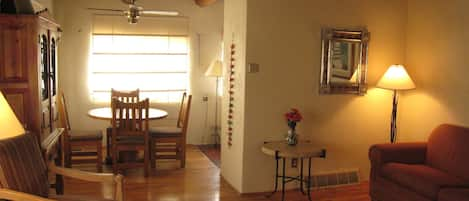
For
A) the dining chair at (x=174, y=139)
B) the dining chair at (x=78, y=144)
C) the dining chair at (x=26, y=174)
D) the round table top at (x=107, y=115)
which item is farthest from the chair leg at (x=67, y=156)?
the dining chair at (x=26, y=174)

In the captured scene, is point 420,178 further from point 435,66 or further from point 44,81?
point 44,81

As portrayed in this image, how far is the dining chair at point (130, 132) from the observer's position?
493 cm

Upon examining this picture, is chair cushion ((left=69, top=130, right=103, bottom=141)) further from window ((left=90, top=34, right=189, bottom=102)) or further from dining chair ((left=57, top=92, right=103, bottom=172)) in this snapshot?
window ((left=90, top=34, right=189, bottom=102))

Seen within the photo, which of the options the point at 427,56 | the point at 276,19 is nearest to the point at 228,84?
the point at 276,19

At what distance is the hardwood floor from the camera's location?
14.1 feet

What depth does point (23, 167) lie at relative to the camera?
2.65 metres

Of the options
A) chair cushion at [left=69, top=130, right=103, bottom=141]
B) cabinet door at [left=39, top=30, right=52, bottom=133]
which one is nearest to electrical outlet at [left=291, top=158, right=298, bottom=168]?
chair cushion at [left=69, top=130, right=103, bottom=141]

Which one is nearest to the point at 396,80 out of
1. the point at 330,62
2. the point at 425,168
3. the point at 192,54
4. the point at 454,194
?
the point at 330,62

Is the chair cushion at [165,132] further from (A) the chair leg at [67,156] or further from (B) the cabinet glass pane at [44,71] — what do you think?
(B) the cabinet glass pane at [44,71]

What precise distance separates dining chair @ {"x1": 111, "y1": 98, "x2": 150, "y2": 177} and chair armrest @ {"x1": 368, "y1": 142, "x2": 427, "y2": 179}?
247 cm

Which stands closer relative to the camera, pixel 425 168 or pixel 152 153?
pixel 425 168

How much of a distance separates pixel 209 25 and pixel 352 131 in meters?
3.04

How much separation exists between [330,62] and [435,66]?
1060 millimetres

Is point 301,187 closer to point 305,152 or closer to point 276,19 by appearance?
point 305,152
